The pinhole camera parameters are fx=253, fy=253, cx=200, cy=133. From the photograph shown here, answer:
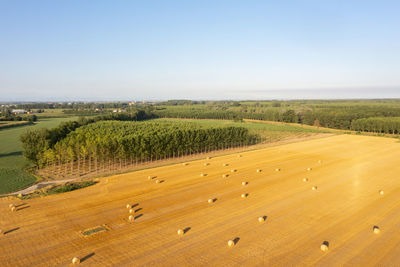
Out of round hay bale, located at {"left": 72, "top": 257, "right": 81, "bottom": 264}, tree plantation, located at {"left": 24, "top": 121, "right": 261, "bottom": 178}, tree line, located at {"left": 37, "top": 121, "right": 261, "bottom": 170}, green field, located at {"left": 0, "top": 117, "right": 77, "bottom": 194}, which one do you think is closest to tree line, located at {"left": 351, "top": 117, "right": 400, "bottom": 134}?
tree line, located at {"left": 37, "top": 121, "right": 261, "bottom": 170}

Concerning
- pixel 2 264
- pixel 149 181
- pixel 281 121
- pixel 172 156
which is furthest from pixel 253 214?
pixel 281 121

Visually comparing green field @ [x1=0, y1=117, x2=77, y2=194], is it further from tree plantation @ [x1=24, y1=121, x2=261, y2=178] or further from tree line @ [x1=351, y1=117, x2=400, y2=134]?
tree line @ [x1=351, y1=117, x2=400, y2=134]

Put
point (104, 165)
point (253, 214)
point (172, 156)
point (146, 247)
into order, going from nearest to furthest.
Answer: point (146, 247)
point (253, 214)
point (104, 165)
point (172, 156)

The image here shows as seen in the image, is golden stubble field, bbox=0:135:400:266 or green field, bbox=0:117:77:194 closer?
golden stubble field, bbox=0:135:400:266

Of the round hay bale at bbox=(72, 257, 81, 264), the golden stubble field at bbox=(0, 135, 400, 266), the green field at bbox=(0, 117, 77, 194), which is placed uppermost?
the round hay bale at bbox=(72, 257, 81, 264)

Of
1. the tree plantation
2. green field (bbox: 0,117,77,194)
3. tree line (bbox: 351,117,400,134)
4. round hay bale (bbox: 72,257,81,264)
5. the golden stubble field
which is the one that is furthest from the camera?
tree line (bbox: 351,117,400,134)

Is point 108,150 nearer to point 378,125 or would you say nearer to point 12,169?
point 12,169

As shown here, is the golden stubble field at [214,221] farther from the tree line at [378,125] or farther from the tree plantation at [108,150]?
the tree line at [378,125]

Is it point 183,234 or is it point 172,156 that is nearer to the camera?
point 183,234

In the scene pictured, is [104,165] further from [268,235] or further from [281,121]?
[281,121]
